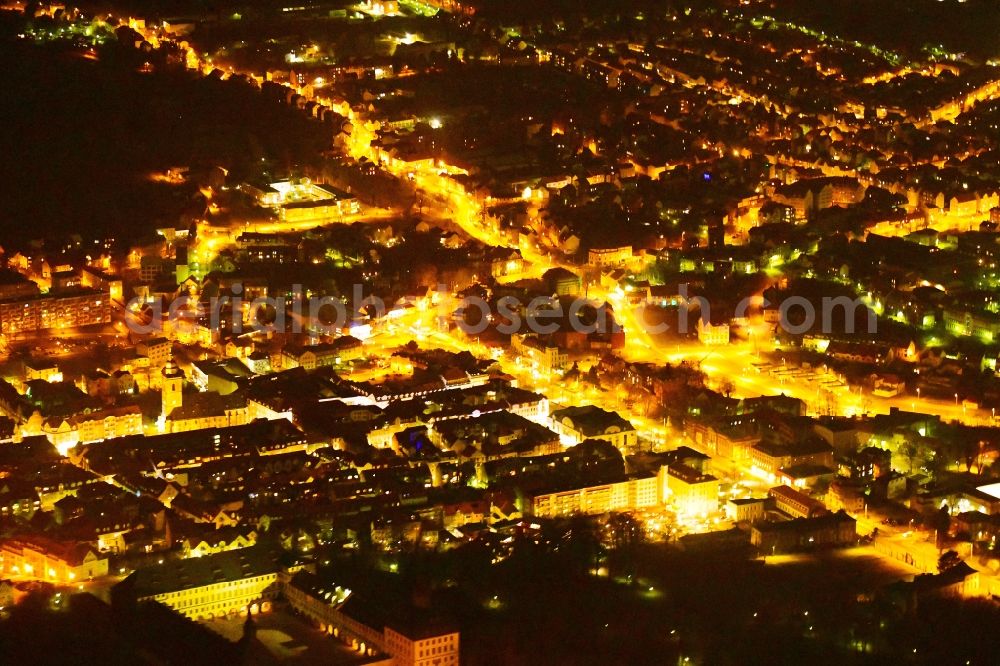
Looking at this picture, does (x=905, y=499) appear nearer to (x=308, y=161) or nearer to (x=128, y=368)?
(x=128, y=368)

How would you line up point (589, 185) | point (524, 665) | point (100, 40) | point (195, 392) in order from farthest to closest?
point (100, 40), point (589, 185), point (195, 392), point (524, 665)

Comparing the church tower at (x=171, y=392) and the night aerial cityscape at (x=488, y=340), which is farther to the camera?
the church tower at (x=171, y=392)

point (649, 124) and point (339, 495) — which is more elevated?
point (649, 124)

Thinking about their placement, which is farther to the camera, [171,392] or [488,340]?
[488,340]

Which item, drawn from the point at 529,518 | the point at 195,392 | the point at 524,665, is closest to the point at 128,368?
the point at 195,392

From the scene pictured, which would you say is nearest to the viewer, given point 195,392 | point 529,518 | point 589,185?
point 529,518

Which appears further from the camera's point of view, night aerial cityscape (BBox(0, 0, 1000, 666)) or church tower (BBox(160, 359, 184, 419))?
church tower (BBox(160, 359, 184, 419))

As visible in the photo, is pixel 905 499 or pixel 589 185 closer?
pixel 905 499

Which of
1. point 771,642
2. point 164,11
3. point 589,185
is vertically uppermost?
point 164,11
